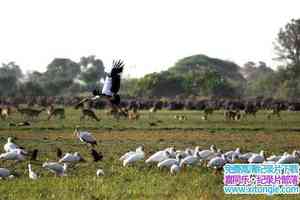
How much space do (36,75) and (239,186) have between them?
9990cm

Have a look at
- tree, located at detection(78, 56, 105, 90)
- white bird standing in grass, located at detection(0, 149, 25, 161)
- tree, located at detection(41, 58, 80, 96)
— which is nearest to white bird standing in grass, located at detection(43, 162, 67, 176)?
white bird standing in grass, located at detection(0, 149, 25, 161)

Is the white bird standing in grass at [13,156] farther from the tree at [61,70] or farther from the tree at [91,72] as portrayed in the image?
the tree at [61,70]

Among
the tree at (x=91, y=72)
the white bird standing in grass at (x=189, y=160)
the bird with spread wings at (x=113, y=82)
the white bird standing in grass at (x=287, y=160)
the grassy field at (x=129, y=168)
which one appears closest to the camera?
the grassy field at (x=129, y=168)

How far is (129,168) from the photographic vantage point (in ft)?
48.9

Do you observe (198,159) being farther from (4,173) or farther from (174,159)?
(4,173)

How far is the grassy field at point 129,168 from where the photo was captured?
461 inches

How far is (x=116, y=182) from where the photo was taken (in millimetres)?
12852

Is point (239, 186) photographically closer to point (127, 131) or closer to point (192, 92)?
point (127, 131)

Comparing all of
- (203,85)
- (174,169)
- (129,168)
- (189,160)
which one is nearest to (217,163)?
(189,160)

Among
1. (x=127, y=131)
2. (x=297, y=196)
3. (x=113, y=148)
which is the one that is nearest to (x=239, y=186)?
(x=297, y=196)

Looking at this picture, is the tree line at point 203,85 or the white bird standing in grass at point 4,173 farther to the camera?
the tree line at point 203,85

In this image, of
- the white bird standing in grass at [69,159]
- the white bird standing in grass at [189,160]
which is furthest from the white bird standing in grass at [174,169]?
the white bird standing in grass at [69,159]

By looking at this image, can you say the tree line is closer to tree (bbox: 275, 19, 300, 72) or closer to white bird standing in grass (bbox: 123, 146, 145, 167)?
tree (bbox: 275, 19, 300, 72)

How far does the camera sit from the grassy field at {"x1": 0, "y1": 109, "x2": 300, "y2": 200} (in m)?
11.7
